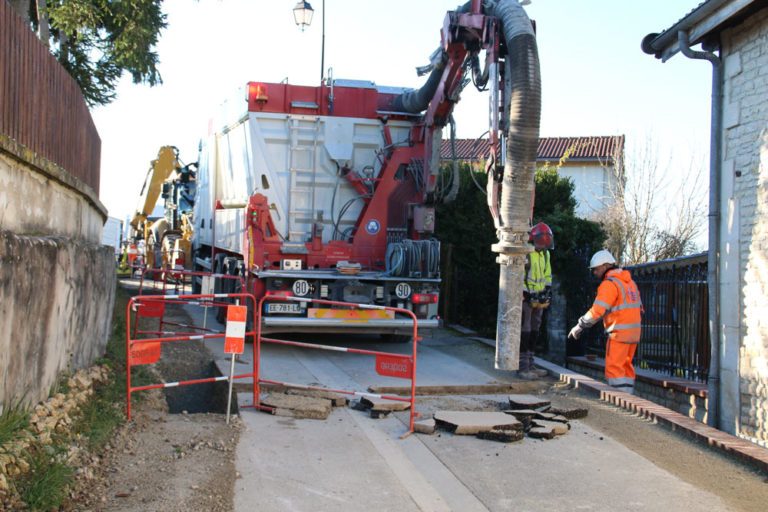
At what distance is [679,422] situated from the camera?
6.41 meters

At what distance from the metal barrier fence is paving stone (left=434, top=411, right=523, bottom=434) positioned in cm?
359

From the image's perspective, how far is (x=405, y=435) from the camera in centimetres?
612

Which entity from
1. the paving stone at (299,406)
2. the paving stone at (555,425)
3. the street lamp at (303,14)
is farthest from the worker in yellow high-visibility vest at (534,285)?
the street lamp at (303,14)

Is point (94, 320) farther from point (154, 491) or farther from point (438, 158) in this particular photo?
point (438, 158)

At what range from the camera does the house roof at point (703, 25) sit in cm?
759

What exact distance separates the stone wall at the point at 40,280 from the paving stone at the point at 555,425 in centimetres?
410

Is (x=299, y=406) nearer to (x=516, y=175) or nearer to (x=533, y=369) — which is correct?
(x=516, y=175)

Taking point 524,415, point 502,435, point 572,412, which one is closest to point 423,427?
point 502,435

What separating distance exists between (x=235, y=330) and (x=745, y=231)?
5498mm

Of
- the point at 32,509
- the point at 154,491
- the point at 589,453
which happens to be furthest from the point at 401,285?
the point at 32,509

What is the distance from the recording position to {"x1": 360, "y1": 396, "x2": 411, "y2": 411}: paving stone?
22.4 feet

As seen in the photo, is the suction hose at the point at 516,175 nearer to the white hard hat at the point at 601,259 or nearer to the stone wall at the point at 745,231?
the white hard hat at the point at 601,259

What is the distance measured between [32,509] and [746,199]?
7.29 meters

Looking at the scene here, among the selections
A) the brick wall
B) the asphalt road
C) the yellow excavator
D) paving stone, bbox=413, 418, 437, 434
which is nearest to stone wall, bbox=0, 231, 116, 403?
the asphalt road
